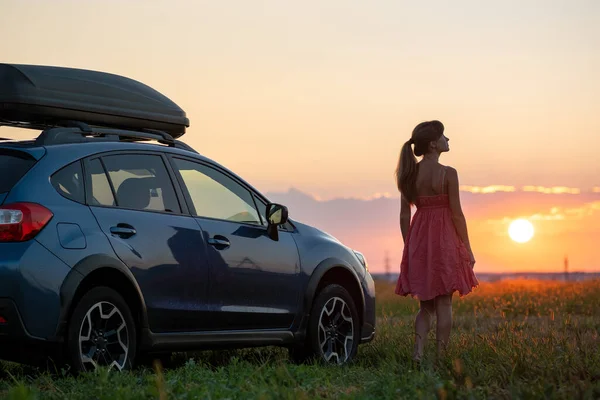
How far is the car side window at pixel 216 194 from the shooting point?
7.96 metres

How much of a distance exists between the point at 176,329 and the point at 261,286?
0.98m

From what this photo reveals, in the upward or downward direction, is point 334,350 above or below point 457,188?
below

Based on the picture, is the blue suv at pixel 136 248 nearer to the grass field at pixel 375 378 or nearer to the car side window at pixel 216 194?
the car side window at pixel 216 194

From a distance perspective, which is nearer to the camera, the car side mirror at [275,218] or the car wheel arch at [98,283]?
the car wheel arch at [98,283]

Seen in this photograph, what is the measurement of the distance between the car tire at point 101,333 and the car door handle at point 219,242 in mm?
1016

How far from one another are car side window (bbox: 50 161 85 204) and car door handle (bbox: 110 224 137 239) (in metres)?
0.29

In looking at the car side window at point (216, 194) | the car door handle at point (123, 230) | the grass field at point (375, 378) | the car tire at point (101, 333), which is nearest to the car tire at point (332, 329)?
the grass field at point (375, 378)

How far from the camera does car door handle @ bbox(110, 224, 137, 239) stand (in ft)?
22.9

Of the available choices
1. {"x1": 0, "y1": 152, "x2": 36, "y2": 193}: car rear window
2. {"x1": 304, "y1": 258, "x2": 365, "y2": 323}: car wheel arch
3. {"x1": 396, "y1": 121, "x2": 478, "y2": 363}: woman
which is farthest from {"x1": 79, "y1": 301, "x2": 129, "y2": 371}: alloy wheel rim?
{"x1": 396, "y1": 121, "x2": 478, "y2": 363}: woman

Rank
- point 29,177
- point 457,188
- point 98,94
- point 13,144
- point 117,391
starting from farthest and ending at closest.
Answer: point 457,188
point 98,94
point 13,144
point 29,177
point 117,391

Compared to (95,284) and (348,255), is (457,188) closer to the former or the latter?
(348,255)

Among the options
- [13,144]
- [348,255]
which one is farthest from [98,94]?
[348,255]

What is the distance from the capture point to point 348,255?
9.19 m

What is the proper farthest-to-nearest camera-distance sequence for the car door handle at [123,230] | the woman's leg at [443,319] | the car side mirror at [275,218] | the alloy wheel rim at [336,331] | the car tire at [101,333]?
the alloy wheel rim at [336,331] < the woman's leg at [443,319] < the car side mirror at [275,218] < the car door handle at [123,230] < the car tire at [101,333]
